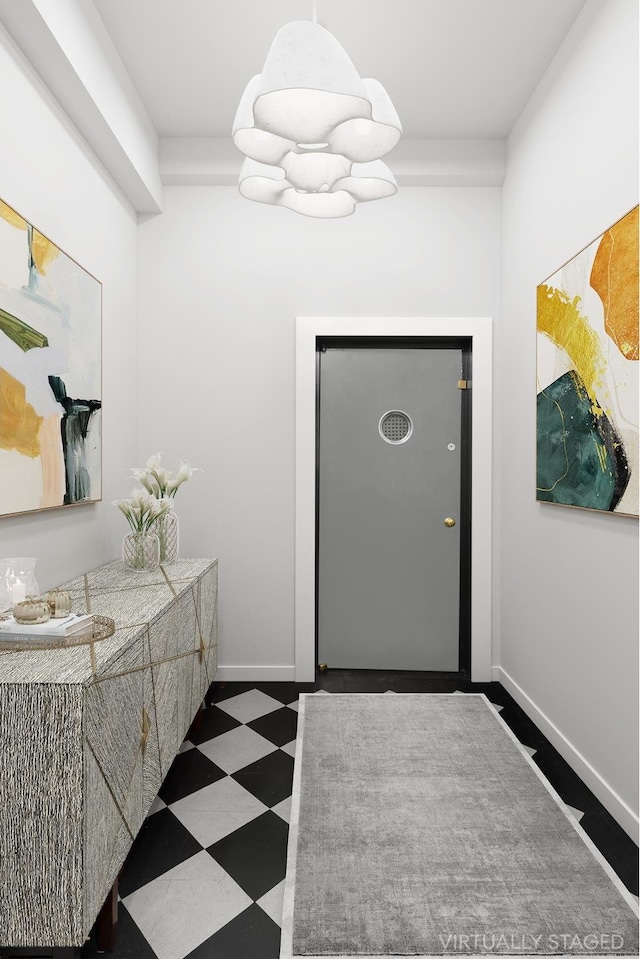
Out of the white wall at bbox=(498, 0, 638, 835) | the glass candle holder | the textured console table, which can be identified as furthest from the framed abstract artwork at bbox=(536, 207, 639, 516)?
the glass candle holder

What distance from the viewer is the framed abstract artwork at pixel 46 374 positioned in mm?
1899

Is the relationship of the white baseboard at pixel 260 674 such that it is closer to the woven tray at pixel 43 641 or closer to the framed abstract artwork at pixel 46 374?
the framed abstract artwork at pixel 46 374

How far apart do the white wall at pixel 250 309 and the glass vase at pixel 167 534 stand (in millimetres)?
472

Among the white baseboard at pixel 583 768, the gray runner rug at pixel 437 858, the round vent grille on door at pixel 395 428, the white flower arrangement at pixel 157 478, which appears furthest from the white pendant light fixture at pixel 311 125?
the white baseboard at pixel 583 768

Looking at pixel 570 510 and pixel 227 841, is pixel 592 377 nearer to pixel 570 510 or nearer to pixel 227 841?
pixel 570 510

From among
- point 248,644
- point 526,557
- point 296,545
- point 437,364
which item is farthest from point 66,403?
point 526,557

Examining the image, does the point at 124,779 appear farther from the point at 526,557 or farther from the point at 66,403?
the point at 526,557

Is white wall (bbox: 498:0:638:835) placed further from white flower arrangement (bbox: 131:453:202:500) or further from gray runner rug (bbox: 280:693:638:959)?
white flower arrangement (bbox: 131:453:202:500)

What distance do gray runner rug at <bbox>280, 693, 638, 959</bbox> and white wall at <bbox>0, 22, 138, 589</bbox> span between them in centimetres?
132

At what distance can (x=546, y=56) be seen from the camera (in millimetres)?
2600

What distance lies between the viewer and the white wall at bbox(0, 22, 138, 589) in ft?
6.44

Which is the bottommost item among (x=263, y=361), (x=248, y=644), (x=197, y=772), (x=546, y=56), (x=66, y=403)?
(x=197, y=772)

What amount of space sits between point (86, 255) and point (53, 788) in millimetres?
2159

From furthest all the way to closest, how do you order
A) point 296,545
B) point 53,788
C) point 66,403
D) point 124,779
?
point 296,545 → point 66,403 → point 124,779 → point 53,788
